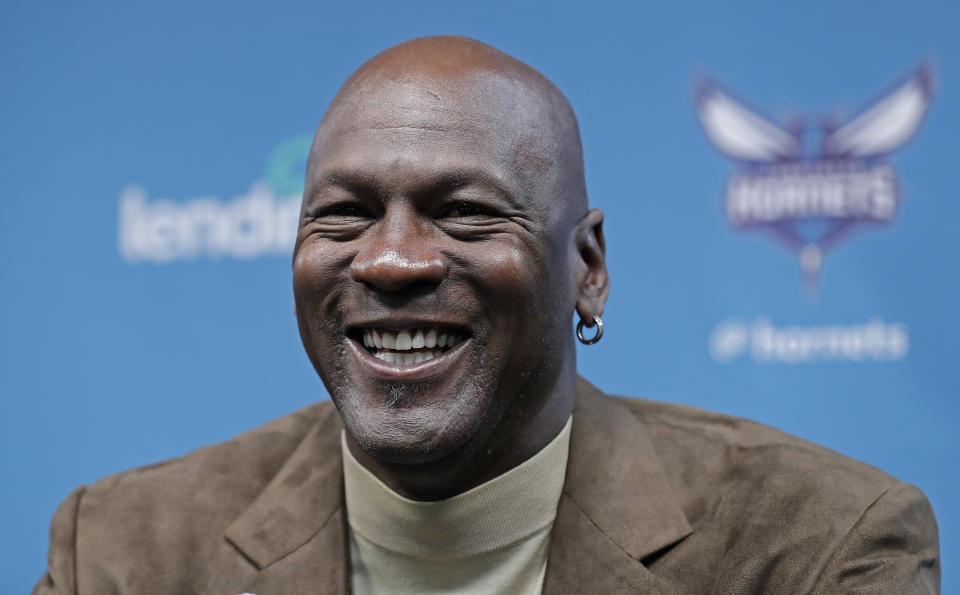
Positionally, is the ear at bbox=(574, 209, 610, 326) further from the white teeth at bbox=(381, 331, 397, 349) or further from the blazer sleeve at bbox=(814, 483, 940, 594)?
the blazer sleeve at bbox=(814, 483, 940, 594)

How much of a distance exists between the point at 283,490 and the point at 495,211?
63cm

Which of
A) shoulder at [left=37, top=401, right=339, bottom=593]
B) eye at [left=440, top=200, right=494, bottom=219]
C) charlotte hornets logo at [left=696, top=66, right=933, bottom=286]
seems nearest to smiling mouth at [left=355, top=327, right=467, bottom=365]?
eye at [left=440, top=200, right=494, bottom=219]

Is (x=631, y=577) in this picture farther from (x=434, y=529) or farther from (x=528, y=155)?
(x=528, y=155)

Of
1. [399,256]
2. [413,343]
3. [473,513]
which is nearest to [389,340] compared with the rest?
[413,343]

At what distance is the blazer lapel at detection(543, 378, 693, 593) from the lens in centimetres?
169

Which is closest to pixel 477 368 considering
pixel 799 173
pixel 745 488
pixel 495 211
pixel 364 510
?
pixel 495 211

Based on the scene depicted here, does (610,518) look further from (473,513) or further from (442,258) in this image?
(442,258)

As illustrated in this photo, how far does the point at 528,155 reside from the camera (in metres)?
1.68

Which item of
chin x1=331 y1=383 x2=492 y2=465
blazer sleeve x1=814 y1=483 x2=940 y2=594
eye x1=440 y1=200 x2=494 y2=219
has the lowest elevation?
blazer sleeve x1=814 y1=483 x2=940 y2=594

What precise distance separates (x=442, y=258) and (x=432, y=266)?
0.09 feet

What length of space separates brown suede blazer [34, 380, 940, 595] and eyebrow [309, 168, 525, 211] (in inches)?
17.1

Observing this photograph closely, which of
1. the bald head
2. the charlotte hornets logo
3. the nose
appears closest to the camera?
the nose

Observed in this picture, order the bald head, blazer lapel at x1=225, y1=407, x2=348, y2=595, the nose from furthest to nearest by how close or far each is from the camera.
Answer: blazer lapel at x1=225, y1=407, x2=348, y2=595 < the bald head < the nose

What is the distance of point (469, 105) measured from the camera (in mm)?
1657
